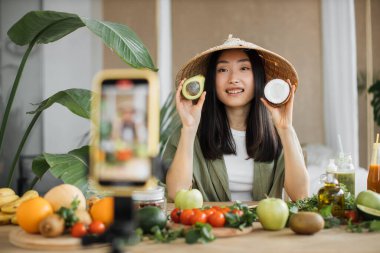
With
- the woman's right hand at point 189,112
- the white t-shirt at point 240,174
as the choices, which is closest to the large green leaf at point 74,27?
the woman's right hand at point 189,112

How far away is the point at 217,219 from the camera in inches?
52.4

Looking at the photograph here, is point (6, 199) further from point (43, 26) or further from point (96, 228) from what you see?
point (43, 26)

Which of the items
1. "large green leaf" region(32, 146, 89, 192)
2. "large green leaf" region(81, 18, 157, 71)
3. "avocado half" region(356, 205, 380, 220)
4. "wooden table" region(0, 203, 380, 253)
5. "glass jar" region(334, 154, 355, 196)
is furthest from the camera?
"large green leaf" region(81, 18, 157, 71)

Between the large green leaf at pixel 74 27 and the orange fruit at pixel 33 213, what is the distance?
3.21 ft

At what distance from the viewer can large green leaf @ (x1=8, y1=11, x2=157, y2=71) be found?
2.12 metres

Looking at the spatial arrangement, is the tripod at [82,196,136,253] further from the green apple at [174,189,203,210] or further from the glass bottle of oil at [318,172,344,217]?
the glass bottle of oil at [318,172,344,217]

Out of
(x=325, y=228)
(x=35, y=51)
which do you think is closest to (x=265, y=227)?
(x=325, y=228)

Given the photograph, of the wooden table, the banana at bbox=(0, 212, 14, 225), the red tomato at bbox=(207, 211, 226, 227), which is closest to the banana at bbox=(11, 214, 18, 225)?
the banana at bbox=(0, 212, 14, 225)

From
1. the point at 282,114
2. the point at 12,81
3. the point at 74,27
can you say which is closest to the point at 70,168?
the point at 74,27

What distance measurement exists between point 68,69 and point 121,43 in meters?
3.11

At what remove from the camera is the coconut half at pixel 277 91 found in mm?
1954

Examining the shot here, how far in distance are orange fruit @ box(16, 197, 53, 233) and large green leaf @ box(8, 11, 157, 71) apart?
0.98 meters

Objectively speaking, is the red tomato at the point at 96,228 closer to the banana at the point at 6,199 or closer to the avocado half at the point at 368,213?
the banana at the point at 6,199

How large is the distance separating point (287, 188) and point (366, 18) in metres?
2.81
